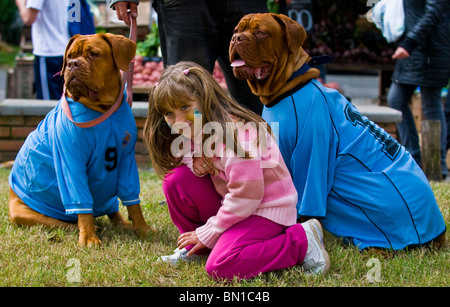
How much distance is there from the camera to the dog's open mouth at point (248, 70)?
10.3 ft

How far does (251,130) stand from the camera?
2744 millimetres

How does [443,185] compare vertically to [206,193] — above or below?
below

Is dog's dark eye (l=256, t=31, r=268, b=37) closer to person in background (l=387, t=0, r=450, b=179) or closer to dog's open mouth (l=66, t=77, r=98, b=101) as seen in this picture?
dog's open mouth (l=66, t=77, r=98, b=101)

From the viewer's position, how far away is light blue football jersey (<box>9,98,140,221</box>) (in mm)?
3309

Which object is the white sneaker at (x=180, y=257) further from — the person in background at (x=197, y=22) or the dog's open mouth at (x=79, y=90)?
the person in background at (x=197, y=22)

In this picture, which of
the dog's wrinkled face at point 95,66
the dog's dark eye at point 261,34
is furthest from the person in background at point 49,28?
the dog's dark eye at point 261,34

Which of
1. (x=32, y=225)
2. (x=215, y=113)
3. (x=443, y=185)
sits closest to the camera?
(x=215, y=113)

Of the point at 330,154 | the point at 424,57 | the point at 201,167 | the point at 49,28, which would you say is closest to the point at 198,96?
the point at 201,167

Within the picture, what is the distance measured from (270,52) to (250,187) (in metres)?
0.82

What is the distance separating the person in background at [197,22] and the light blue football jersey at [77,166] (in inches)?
20.3

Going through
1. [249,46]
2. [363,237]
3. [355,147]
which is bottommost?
[363,237]
